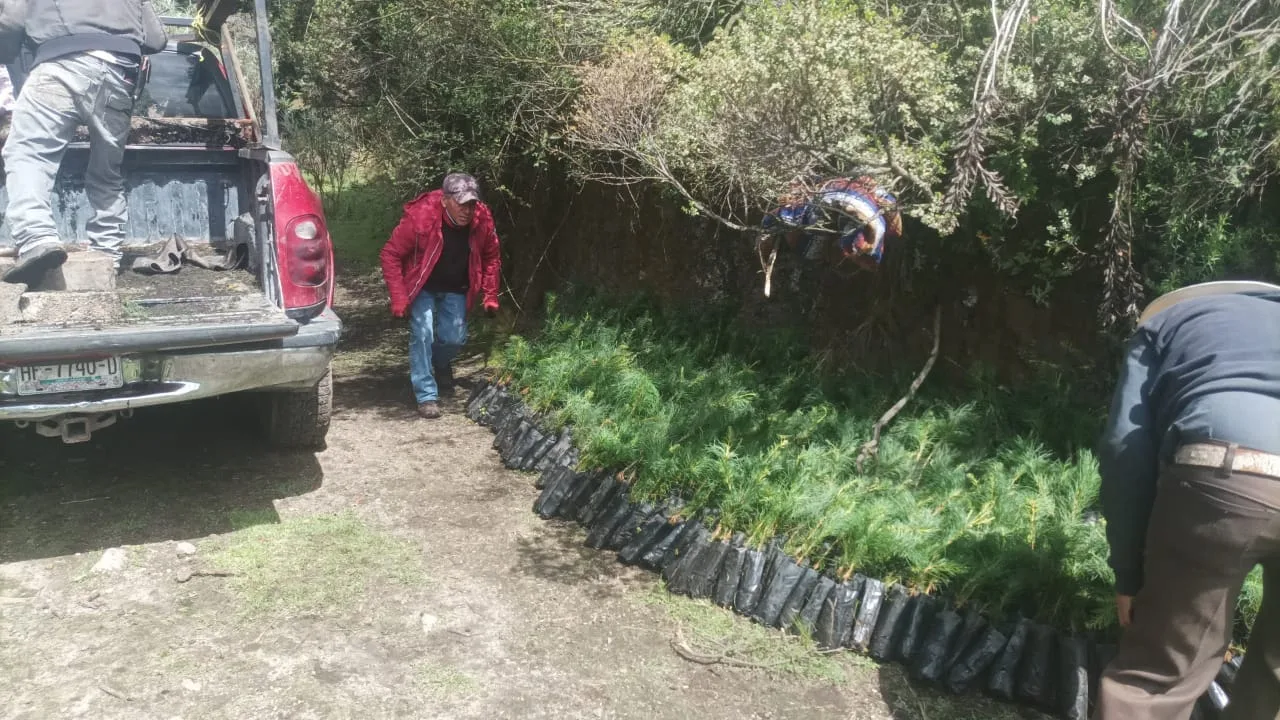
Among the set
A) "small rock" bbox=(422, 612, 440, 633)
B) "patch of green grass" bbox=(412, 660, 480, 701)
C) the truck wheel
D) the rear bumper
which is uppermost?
the rear bumper

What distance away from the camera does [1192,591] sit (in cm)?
246

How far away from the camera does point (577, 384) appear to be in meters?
5.94

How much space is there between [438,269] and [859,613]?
3703 millimetres

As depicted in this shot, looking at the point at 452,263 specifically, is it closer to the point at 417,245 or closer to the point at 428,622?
the point at 417,245

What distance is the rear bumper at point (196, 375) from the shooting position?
12.7ft

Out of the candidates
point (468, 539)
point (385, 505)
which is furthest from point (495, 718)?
point (385, 505)

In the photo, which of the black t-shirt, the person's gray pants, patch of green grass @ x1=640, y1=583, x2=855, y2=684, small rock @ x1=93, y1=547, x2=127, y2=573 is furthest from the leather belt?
the person's gray pants

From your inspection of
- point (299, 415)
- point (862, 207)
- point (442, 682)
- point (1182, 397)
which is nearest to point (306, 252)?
point (299, 415)

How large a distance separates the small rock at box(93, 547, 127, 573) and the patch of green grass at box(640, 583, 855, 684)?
7.60ft

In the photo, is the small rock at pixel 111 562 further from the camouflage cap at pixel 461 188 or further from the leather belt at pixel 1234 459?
the leather belt at pixel 1234 459

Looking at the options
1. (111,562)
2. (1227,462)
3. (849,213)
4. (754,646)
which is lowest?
(111,562)

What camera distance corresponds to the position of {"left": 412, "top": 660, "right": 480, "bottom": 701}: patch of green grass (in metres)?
3.37

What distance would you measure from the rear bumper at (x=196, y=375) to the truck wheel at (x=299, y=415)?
2.38 ft

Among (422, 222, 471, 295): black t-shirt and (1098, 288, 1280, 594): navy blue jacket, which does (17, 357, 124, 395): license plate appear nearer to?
(422, 222, 471, 295): black t-shirt
